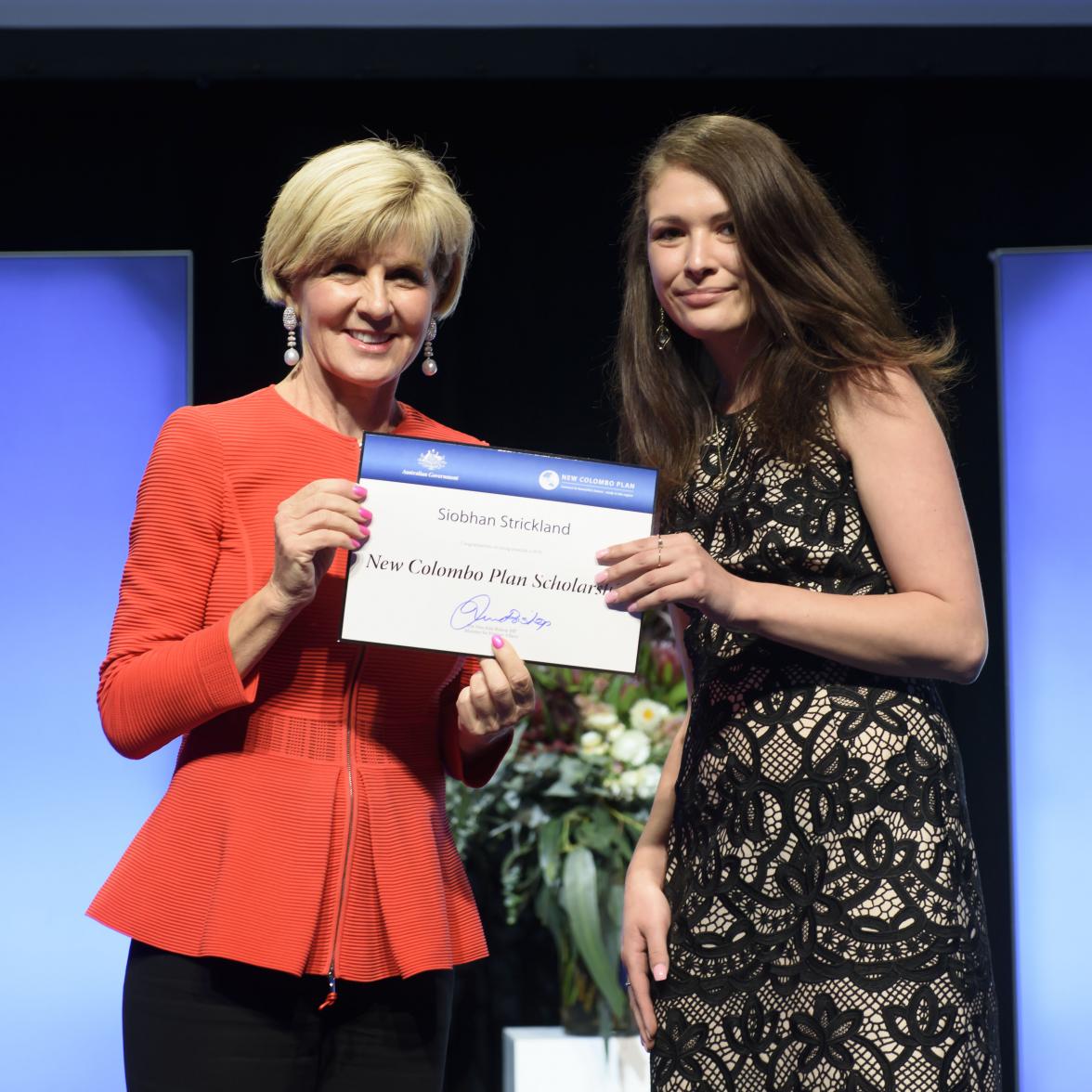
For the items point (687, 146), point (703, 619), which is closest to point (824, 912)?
point (703, 619)

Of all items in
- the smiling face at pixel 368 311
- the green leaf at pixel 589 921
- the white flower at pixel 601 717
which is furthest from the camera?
the white flower at pixel 601 717

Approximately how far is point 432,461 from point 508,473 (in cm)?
8

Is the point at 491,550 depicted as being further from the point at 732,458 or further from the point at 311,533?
the point at 732,458

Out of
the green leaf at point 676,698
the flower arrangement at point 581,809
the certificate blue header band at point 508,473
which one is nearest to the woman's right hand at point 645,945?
the certificate blue header band at point 508,473

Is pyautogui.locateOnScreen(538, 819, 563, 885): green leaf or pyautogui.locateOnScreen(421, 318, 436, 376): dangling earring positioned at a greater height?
pyautogui.locateOnScreen(421, 318, 436, 376): dangling earring

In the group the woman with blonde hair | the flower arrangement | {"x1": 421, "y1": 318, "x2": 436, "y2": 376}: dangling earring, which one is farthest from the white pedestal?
{"x1": 421, "y1": 318, "x2": 436, "y2": 376}: dangling earring

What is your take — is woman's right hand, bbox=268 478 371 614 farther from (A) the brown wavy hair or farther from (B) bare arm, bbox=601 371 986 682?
(A) the brown wavy hair

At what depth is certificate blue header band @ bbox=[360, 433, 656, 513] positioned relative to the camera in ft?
4.91

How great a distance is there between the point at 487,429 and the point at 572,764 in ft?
4.13

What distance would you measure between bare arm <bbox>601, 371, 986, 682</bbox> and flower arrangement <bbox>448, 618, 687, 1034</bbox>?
1.57 m

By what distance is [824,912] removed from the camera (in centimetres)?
145

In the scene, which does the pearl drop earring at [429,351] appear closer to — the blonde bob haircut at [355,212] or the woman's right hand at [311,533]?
the blonde bob haircut at [355,212]
